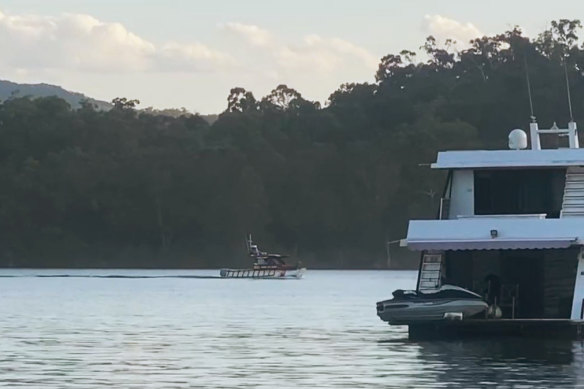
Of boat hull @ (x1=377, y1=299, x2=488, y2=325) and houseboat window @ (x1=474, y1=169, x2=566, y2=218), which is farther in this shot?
houseboat window @ (x1=474, y1=169, x2=566, y2=218)

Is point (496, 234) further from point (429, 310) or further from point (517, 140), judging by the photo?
point (517, 140)

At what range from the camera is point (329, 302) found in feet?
278

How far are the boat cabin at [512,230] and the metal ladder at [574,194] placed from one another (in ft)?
0.08

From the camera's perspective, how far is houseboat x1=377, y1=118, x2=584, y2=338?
47344 millimetres

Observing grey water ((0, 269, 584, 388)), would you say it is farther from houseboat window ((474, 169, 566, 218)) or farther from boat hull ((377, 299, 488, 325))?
houseboat window ((474, 169, 566, 218))

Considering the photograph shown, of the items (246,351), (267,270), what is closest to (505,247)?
(246,351)

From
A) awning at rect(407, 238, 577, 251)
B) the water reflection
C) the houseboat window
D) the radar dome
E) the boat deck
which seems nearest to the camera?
the water reflection

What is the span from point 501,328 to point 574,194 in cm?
394

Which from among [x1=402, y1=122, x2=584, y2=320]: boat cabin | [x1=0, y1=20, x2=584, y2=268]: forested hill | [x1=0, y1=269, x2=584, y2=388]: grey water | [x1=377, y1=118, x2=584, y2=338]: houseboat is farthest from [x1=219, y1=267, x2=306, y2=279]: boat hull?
[x1=402, y1=122, x2=584, y2=320]: boat cabin

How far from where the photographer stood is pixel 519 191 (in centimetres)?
4981

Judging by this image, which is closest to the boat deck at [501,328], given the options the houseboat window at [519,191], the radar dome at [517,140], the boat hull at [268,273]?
the houseboat window at [519,191]

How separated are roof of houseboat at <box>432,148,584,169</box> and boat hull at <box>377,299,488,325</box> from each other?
3643 mm

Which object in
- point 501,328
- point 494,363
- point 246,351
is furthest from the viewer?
point 501,328

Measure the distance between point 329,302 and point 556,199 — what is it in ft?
118
